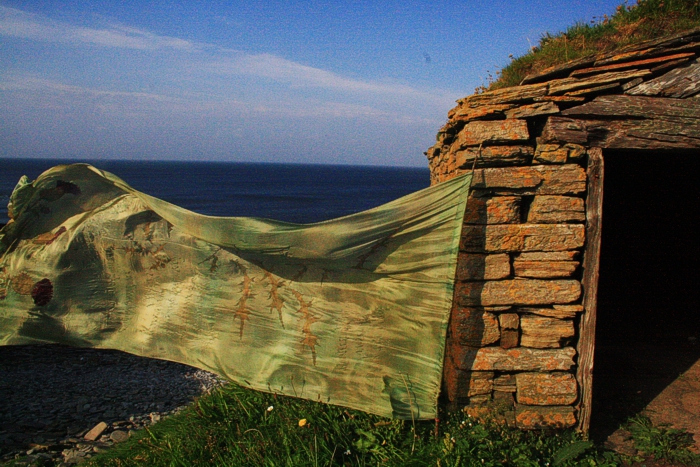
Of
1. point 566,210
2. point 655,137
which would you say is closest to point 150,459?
point 566,210

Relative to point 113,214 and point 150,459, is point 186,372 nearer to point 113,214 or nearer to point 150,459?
point 150,459

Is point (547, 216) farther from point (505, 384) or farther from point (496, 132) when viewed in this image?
point (505, 384)

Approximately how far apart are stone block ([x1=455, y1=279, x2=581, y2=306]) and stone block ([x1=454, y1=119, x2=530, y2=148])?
107 cm

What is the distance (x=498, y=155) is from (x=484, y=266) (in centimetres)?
85

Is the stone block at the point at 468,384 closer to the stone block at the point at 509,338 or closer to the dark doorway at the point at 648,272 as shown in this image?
the stone block at the point at 509,338

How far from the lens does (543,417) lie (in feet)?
13.4

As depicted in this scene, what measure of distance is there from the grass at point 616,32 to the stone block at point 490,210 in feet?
5.03

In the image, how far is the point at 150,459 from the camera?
4.14 meters

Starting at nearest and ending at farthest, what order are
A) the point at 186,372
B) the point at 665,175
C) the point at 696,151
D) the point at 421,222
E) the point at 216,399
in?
1. the point at 421,222
2. the point at 696,151
3. the point at 216,399
4. the point at 665,175
5. the point at 186,372

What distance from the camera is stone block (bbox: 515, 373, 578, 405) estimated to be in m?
4.04

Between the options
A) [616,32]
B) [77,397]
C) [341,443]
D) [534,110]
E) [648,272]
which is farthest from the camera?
[648,272]

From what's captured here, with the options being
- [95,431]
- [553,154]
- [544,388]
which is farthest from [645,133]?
[95,431]

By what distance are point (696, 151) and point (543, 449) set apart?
8.46 ft

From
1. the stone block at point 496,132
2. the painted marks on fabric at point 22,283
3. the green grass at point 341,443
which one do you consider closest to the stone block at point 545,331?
the green grass at point 341,443
